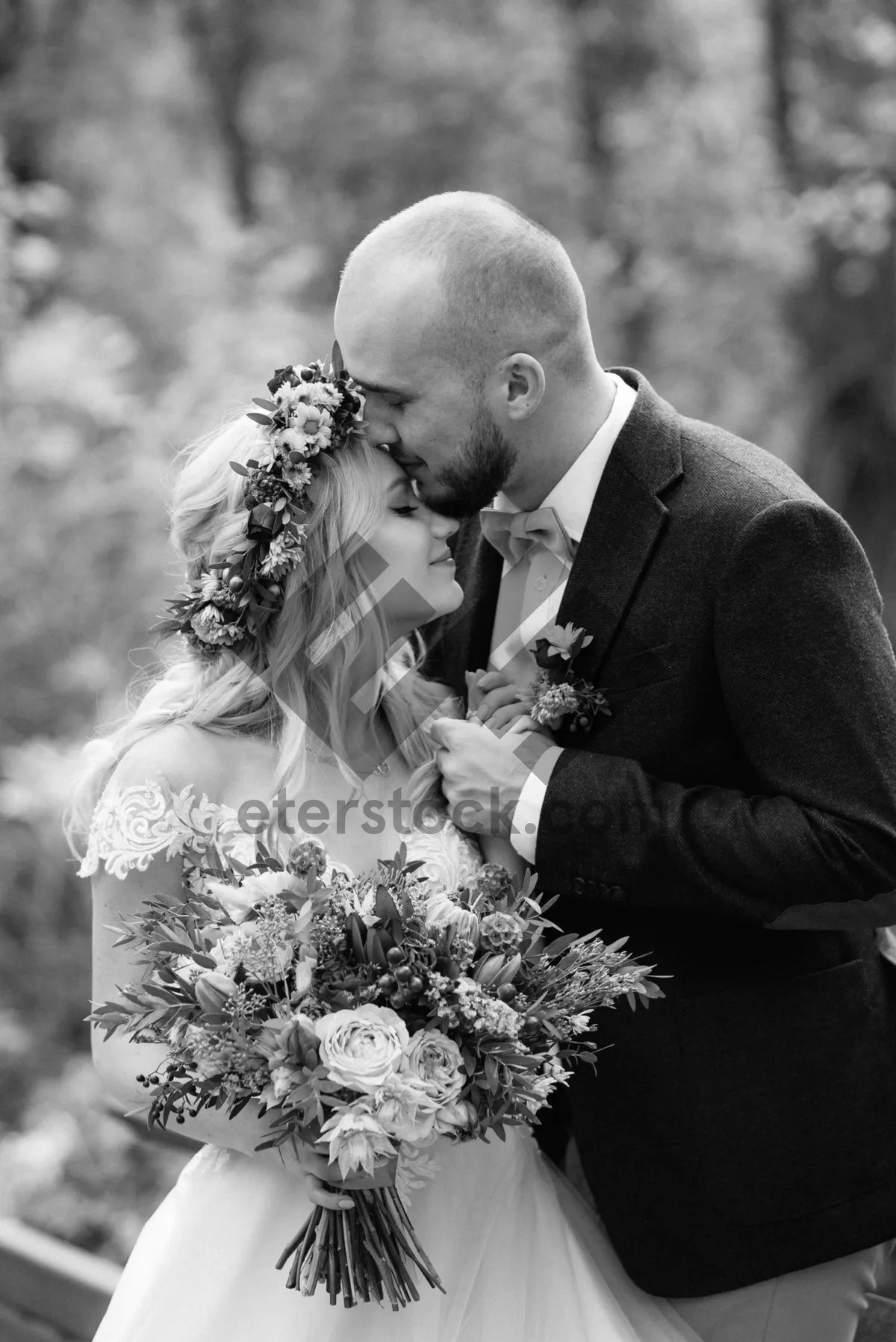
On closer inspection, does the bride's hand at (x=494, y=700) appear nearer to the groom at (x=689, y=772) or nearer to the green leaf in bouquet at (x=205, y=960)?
the groom at (x=689, y=772)

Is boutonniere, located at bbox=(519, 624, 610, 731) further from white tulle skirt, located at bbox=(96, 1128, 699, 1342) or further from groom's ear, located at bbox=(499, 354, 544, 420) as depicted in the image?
white tulle skirt, located at bbox=(96, 1128, 699, 1342)

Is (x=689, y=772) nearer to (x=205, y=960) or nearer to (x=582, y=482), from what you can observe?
(x=582, y=482)

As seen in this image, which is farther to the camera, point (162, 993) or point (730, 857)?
point (730, 857)

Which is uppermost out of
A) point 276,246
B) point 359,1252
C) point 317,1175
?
point 276,246

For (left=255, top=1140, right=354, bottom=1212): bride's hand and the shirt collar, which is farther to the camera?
the shirt collar

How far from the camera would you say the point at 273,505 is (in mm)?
2521

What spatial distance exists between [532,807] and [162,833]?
0.71m

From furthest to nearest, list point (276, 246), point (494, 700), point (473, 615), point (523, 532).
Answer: point (276, 246) < point (473, 615) < point (523, 532) < point (494, 700)

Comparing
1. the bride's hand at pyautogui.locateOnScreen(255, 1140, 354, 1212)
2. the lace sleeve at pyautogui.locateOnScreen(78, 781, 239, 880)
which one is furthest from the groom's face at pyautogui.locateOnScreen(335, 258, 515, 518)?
the bride's hand at pyautogui.locateOnScreen(255, 1140, 354, 1212)

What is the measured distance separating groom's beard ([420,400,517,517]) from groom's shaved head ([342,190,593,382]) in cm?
12

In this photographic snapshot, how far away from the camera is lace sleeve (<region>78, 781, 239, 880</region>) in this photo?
2.42 meters

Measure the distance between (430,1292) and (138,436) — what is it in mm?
5468

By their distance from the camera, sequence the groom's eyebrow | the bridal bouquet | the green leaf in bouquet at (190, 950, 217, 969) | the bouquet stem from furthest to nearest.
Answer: the groom's eyebrow, the bouquet stem, the green leaf in bouquet at (190, 950, 217, 969), the bridal bouquet

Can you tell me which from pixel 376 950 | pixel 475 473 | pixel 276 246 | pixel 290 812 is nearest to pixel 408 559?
pixel 475 473
